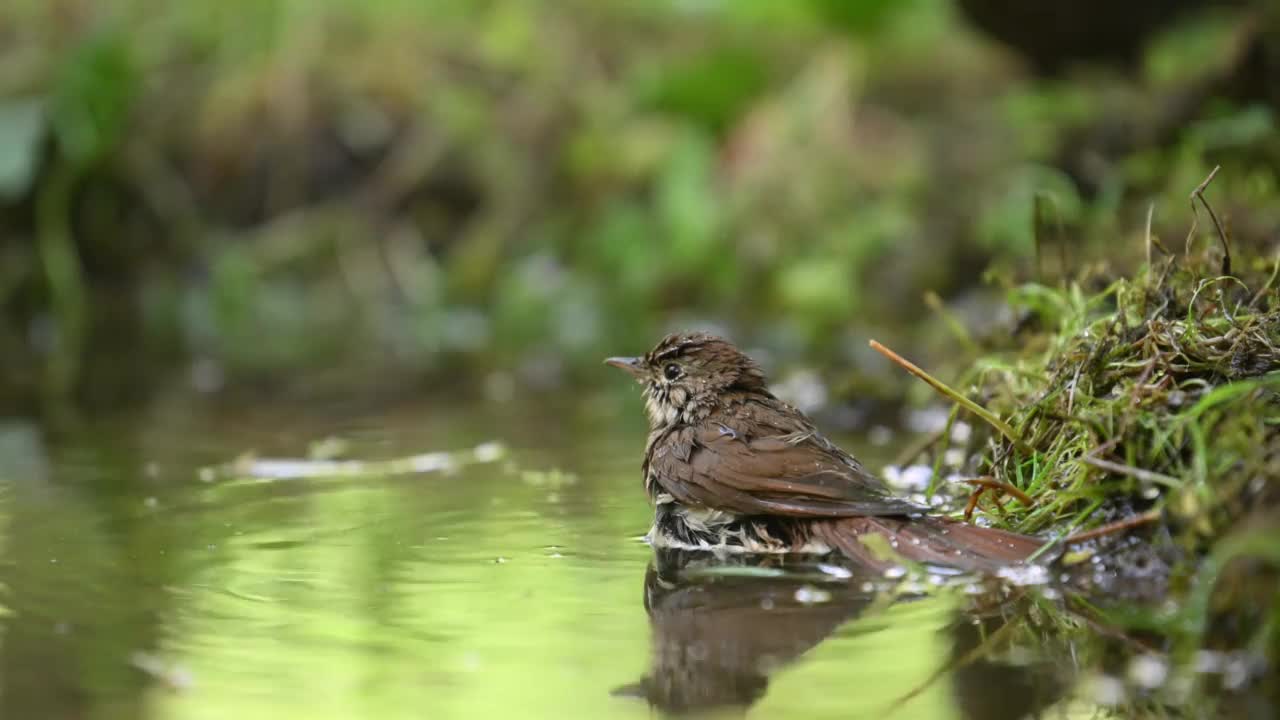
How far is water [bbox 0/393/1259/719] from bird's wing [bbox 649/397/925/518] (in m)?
0.18

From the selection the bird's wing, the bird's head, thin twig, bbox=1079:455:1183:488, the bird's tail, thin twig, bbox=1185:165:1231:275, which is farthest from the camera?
the bird's head

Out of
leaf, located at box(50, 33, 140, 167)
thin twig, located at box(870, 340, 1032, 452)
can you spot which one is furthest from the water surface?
leaf, located at box(50, 33, 140, 167)

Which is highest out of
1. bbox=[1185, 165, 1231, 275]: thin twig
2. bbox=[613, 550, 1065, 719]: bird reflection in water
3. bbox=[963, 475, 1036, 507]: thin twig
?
bbox=[1185, 165, 1231, 275]: thin twig

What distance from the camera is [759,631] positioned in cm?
320

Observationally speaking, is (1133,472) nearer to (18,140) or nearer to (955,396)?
(955,396)

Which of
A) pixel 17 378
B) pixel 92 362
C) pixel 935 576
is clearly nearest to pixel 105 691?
pixel 935 576

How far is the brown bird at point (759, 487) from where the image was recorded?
3.58 m

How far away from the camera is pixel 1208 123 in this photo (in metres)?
7.13

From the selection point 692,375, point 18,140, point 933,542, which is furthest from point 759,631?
point 18,140

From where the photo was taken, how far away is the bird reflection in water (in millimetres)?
2746

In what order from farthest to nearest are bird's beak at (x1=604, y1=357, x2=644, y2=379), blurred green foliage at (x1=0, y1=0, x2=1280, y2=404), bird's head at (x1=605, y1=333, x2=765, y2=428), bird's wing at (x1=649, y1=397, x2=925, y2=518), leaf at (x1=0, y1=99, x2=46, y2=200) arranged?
leaf at (x1=0, y1=99, x2=46, y2=200), blurred green foliage at (x1=0, y1=0, x2=1280, y2=404), bird's beak at (x1=604, y1=357, x2=644, y2=379), bird's head at (x1=605, y1=333, x2=765, y2=428), bird's wing at (x1=649, y1=397, x2=925, y2=518)

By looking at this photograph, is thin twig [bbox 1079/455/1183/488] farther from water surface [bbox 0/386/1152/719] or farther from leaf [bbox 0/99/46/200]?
leaf [bbox 0/99/46/200]

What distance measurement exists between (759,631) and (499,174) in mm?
9168

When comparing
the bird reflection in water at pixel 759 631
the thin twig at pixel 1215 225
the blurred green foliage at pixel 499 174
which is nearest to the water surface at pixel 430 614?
the bird reflection in water at pixel 759 631
